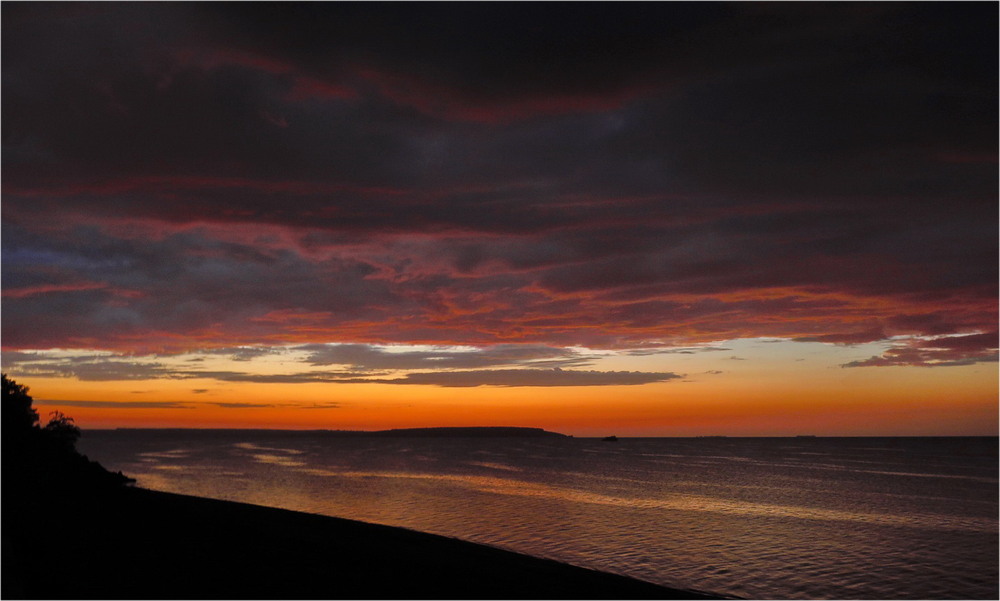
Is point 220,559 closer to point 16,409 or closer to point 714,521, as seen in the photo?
point 16,409

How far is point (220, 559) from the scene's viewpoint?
18531 mm

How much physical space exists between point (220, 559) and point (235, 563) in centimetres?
67

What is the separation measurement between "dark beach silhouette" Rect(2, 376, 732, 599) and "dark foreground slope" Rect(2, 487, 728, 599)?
36 mm

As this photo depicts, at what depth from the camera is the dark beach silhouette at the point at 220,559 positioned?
50.1 ft

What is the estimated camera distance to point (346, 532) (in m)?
28.3

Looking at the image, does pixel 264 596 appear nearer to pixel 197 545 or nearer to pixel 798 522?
pixel 197 545

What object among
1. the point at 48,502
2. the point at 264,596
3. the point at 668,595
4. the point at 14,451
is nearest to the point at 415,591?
the point at 264,596

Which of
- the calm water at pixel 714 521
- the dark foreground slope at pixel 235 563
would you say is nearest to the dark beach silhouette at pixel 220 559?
the dark foreground slope at pixel 235 563

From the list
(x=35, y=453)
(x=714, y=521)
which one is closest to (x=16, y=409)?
(x=35, y=453)

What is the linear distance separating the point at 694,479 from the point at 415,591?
7309 cm

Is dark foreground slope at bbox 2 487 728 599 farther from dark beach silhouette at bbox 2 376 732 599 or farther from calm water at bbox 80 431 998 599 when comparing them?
calm water at bbox 80 431 998 599

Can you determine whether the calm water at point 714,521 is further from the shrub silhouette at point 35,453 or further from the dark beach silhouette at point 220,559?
the shrub silhouette at point 35,453

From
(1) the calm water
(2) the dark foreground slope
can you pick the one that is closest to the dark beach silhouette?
(2) the dark foreground slope

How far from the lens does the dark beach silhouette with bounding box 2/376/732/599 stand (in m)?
15.3
